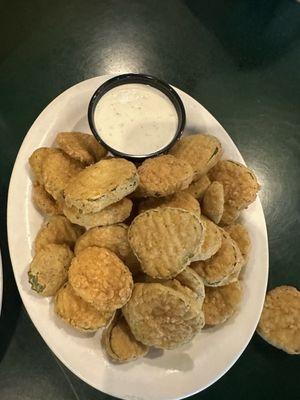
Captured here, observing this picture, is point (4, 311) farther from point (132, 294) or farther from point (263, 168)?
point (263, 168)

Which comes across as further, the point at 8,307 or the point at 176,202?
the point at 8,307

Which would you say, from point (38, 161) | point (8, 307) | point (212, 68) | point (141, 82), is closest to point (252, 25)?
point (212, 68)

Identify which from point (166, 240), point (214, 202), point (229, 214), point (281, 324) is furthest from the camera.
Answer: point (281, 324)

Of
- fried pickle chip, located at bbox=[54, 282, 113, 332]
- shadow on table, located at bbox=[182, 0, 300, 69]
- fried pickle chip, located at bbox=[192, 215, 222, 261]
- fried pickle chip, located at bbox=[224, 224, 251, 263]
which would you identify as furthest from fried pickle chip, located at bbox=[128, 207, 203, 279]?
shadow on table, located at bbox=[182, 0, 300, 69]

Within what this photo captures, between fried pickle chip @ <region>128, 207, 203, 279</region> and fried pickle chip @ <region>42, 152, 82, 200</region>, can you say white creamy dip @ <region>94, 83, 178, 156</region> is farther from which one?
fried pickle chip @ <region>128, 207, 203, 279</region>

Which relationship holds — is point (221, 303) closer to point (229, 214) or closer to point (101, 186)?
point (229, 214)

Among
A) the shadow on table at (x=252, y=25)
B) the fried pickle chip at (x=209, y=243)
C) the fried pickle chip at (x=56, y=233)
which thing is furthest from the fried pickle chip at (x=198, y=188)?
the shadow on table at (x=252, y=25)

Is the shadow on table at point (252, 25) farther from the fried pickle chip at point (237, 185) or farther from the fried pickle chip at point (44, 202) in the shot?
the fried pickle chip at point (44, 202)
